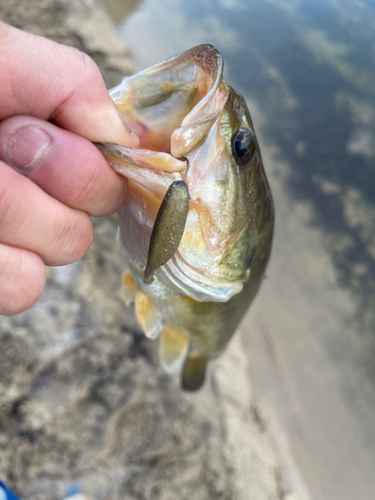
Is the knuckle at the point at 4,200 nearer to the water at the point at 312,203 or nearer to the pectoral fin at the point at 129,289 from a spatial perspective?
the pectoral fin at the point at 129,289

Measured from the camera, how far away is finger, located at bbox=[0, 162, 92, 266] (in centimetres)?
66

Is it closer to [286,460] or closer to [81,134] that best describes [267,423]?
[286,460]

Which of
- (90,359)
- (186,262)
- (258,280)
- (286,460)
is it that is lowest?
(286,460)

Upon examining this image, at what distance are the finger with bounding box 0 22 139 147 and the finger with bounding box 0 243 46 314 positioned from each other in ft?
0.96

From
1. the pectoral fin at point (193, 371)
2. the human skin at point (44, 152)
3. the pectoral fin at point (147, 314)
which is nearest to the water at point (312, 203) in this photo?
the pectoral fin at point (193, 371)

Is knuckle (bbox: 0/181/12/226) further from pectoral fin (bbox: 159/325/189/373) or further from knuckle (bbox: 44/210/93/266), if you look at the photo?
pectoral fin (bbox: 159/325/189/373)

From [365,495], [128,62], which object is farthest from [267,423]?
[128,62]

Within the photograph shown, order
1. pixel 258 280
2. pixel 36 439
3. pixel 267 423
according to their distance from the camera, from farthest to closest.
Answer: pixel 267 423
pixel 36 439
pixel 258 280

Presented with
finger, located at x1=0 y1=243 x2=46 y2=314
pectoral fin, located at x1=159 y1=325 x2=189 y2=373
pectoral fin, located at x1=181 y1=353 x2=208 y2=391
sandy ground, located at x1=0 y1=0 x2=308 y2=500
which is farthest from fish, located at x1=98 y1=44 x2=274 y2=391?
→ sandy ground, located at x1=0 y1=0 x2=308 y2=500

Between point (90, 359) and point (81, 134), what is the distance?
150cm

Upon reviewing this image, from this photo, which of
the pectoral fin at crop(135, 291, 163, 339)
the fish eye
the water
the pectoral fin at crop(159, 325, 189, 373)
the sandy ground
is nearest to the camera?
the fish eye

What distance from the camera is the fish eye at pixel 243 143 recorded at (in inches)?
34.8

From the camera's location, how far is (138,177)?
2.41 feet

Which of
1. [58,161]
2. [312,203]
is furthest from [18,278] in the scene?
[312,203]
